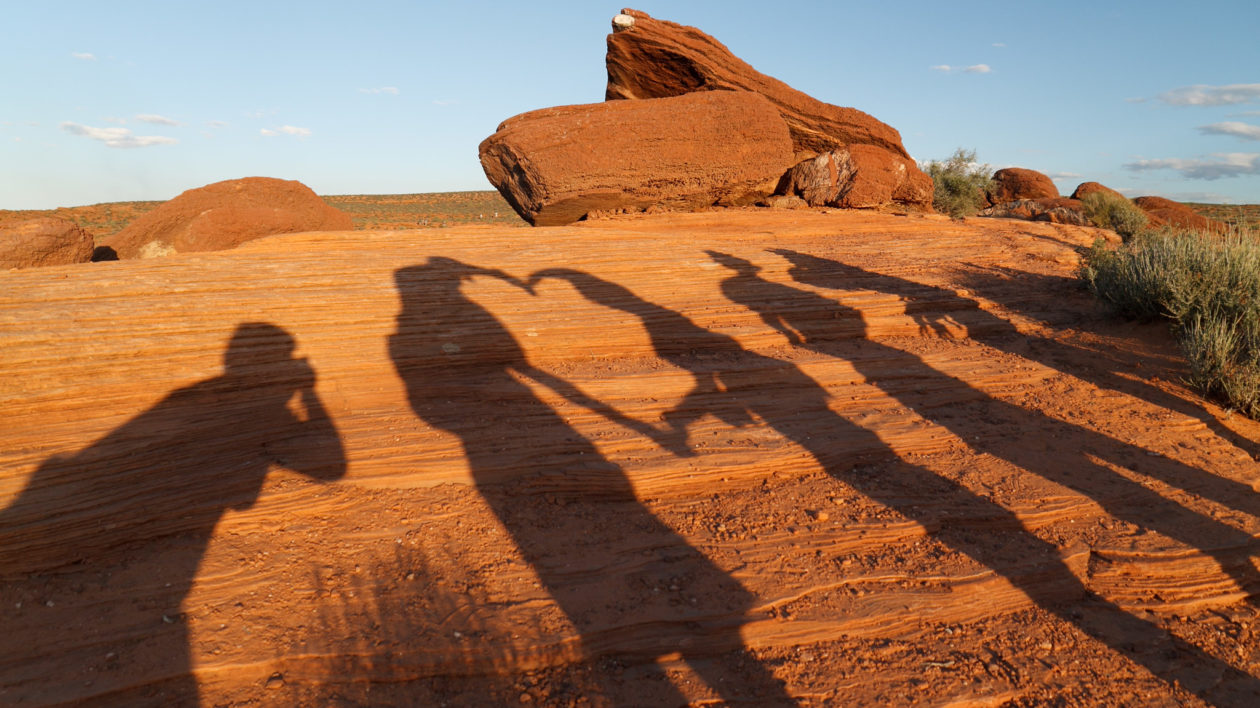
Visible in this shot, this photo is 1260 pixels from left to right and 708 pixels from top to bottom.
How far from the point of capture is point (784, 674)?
324cm

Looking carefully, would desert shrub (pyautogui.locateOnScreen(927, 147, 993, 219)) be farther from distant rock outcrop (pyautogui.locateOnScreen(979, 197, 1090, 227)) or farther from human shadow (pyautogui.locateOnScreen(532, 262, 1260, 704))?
human shadow (pyautogui.locateOnScreen(532, 262, 1260, 704))

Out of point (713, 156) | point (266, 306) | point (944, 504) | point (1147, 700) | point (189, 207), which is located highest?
point (713, 156)

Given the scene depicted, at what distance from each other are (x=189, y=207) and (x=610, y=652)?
34.8 ft

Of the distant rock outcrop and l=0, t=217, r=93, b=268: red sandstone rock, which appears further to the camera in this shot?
the distant rock outcrop

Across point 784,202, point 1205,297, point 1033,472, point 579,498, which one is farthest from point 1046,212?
point 579,498

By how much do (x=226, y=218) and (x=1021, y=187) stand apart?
23.9 meters

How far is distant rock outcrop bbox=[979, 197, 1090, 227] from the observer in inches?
640

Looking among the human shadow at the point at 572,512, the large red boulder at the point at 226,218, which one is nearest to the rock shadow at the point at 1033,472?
the human shadow at the point at 572,512

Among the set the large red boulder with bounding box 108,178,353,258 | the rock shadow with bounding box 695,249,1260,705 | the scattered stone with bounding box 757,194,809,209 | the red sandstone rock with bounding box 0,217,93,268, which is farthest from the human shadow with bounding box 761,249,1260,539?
the red sandstone rock with bounding box 0,217,93,268

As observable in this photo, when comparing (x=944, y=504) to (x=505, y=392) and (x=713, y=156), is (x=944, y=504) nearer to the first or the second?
(x=505, y=392)

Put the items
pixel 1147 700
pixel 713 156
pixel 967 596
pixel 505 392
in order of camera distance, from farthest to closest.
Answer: pixel 713 156
pixel 505 392
pixel 967 596
pixel 1147 700

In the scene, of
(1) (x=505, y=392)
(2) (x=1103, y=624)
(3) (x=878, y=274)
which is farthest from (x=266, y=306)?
(3) (x=878, y=274)

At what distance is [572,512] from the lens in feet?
14.6

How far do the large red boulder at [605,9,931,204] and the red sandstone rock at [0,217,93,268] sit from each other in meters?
9.02
